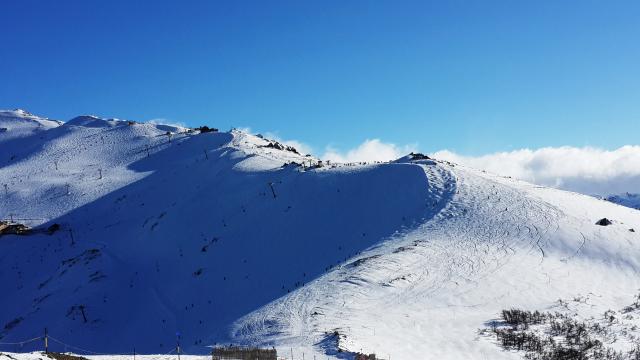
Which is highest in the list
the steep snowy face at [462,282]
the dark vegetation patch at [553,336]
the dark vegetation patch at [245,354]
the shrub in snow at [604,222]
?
the shrub in snow at [604,222]

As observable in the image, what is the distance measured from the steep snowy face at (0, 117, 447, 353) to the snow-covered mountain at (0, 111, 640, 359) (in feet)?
0.72

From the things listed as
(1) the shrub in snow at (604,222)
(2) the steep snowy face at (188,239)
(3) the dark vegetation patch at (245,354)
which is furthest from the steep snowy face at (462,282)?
(2) the steep snowy face at (188,239)

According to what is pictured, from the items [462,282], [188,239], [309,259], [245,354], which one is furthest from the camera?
[188,239]

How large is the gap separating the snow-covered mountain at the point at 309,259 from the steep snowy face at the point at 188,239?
218 mm

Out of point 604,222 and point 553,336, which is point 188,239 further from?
point 604,222

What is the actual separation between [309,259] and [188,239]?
16.9 meters

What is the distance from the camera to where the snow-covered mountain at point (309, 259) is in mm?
32156

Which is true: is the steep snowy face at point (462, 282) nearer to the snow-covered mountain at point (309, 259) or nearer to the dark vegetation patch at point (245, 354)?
the snow-covered mountain at point (309, 259)

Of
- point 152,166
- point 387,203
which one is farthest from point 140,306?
point 152,166

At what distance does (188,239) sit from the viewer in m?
57.8

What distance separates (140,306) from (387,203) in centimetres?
2518

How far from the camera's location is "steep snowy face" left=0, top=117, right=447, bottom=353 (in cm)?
4466

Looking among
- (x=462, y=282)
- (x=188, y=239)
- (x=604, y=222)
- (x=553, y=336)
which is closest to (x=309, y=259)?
(x=462, y=282)

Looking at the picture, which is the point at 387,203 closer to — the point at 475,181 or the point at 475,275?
the point at 475,181
